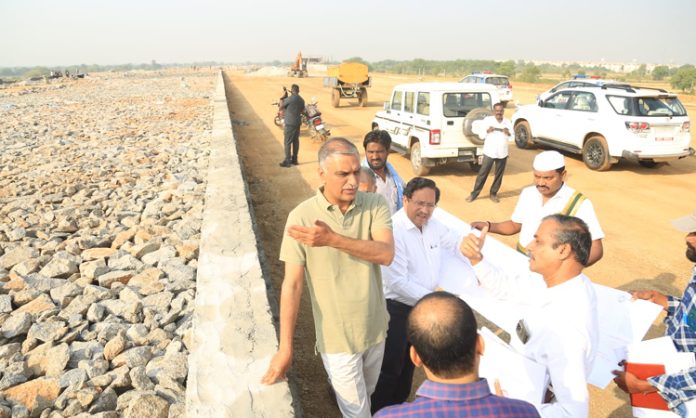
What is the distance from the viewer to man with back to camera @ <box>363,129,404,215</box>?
3990 mm

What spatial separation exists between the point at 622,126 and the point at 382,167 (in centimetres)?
769

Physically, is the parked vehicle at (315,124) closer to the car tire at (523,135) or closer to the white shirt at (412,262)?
the car tire at (523,135)

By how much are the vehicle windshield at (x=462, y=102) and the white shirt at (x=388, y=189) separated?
5.20 m

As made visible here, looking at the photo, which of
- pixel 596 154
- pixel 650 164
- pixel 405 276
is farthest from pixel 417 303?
pixel 650 164

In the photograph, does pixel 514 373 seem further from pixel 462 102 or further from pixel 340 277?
pixel 462 102

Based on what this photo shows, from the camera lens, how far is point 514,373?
6.75 feet

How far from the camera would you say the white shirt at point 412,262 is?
281 cm

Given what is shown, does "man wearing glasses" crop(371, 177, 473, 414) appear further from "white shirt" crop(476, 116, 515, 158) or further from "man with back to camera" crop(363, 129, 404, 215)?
"white shirt" crop(476, 116, 515, 158)

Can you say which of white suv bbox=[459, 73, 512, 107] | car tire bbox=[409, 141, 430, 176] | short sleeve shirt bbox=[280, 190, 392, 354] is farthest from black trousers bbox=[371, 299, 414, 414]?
white suv bbox=[459, 73, 512, 107]

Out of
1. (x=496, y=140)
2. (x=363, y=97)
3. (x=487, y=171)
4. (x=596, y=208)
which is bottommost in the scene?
(x=596, y=208)

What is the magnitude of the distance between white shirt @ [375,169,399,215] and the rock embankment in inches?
77.1

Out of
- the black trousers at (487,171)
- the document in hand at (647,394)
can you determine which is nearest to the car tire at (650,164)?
the black trousers at (487,171)

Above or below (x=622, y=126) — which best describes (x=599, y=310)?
below

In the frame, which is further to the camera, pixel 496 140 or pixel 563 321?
pixel 496 140
